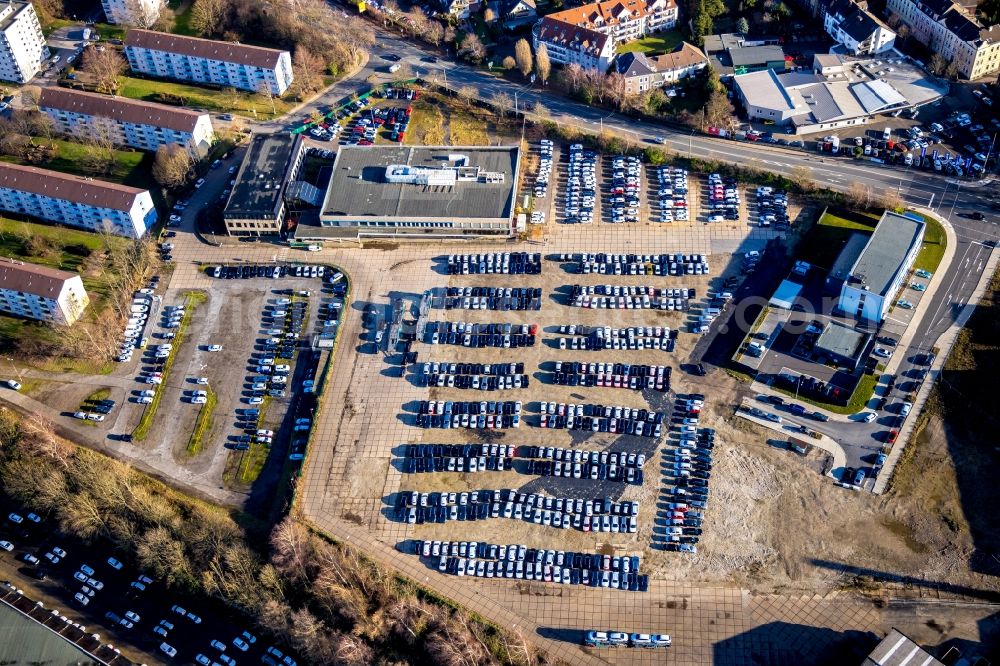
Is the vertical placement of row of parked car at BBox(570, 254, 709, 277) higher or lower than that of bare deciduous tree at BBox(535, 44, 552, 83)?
lower

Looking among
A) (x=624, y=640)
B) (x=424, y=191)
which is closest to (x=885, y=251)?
(x=624, y=640)

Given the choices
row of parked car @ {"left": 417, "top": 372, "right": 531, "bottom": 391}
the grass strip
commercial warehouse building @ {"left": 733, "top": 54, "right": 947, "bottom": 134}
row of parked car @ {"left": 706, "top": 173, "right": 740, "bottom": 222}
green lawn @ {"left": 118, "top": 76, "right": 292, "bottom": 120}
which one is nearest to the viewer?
the grass strip

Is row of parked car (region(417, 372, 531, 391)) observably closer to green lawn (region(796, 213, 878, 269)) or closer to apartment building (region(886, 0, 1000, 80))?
green lawn (region(796, 213, 878, 269))

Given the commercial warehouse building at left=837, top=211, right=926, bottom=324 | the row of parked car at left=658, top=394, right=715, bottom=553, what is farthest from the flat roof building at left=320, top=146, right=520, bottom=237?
the commercial warehouse building at left=837, top=211, right=926, bottom=324

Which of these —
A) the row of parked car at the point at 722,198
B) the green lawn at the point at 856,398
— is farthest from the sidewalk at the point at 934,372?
the row of parked car at the point at 722,198

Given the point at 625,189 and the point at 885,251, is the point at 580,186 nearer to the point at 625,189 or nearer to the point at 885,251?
the point at 625,189

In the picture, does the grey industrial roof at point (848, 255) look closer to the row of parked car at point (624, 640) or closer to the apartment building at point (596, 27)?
the apartment building at point (596, 27)

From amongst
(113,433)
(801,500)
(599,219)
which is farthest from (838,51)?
(113,433)
